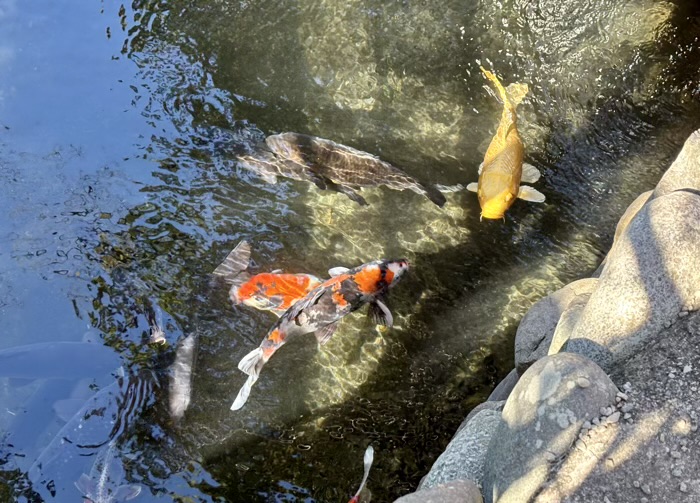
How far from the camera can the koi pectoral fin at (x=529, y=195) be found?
690 cm

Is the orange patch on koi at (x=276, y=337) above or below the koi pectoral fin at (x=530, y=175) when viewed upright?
below

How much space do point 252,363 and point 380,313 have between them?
3.83 feet

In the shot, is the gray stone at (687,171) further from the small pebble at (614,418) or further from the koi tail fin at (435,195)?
the koi tail fin at (435,195)

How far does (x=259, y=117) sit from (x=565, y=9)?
420 centimetres

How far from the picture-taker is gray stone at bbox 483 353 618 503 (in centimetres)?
388

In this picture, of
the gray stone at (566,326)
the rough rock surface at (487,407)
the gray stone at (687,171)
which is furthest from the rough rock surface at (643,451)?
the gray stone at (687,171)

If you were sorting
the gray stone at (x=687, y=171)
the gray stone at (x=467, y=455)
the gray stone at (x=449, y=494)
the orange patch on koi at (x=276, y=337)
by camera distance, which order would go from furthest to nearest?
the orange patch on koi at (x=276, y=337) < the gray stone at (x=687, y=171) < the gray stone at (x=467, y=455) < the gray stone at (x=449, y=494)

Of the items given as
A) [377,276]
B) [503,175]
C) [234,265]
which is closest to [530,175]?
[503,175]

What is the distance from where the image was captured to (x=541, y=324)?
5457 mm

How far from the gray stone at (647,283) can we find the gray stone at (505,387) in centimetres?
120

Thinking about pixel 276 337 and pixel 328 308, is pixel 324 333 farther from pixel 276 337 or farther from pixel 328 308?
pixel 276 337

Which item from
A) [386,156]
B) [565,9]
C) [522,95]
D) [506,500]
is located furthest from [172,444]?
[565,9]

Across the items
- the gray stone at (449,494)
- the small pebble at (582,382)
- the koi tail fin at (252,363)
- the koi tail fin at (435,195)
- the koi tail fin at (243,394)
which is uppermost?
the koi tail fin at (435,195)

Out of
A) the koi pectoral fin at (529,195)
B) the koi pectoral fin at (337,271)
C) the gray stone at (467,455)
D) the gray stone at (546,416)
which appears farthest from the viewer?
the koi pectoral fin at (529,195)
